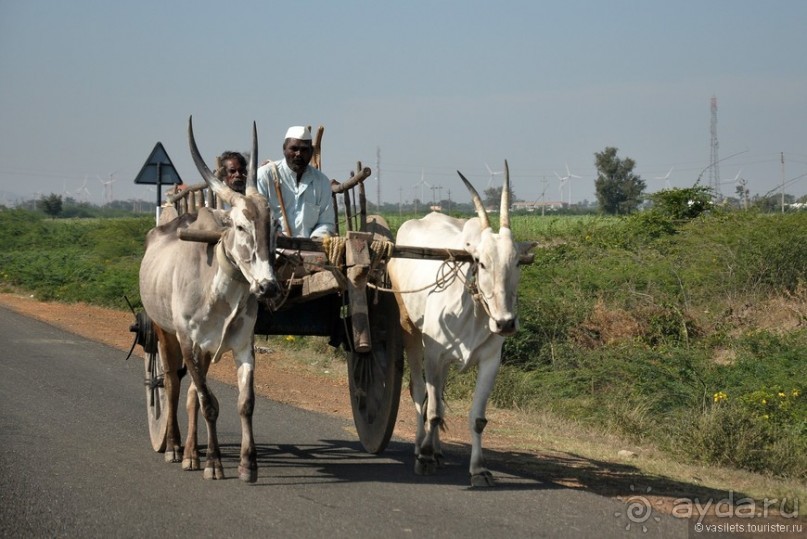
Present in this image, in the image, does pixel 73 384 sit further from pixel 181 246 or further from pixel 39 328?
pixel 39 328

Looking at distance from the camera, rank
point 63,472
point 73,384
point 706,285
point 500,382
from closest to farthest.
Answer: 1. point 63,472
2. point 73,384
3. point 500,382
4. point 706,285

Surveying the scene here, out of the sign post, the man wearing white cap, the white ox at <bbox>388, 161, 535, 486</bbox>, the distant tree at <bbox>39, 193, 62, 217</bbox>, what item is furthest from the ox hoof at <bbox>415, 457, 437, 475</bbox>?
the distant tree at <bbox>39, 193, 62, 217</bbox>

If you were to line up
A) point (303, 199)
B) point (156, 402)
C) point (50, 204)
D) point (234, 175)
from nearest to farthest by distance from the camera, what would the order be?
point (156, 402) < point (303, 199) < point (234, 175) < point (50, 204)

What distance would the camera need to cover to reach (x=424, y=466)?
7047mm

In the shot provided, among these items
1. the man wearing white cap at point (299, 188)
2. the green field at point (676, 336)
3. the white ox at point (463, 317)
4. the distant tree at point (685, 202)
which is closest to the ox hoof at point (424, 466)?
the white ox at point (463, 317)

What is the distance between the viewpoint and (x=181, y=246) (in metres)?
7.26

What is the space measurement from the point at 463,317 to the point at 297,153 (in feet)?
6.72

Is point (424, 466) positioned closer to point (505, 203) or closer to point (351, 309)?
point (351, 309)

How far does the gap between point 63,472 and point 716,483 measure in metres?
4.24

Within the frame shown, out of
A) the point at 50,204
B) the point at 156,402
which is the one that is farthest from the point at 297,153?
the point at 50,204

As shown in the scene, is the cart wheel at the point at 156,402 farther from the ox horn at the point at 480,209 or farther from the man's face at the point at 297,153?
the ox horn at the point at 480,209

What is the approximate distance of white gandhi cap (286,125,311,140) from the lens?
27.1ft

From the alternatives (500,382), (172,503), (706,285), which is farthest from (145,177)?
(172,503)

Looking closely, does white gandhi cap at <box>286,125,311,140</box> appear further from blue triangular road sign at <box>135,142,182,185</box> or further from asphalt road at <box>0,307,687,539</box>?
blue triangular road sign at <box>135,142,182,185</box>
